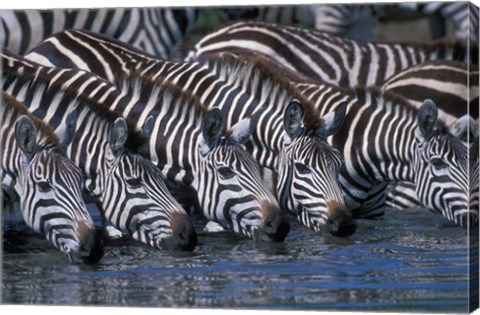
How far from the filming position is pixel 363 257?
9.07 m

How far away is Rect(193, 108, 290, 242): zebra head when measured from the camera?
9.27 meters

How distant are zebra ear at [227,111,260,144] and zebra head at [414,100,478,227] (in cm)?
109

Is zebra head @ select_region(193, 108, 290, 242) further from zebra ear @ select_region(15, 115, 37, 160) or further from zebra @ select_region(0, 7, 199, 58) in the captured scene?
zebra ear @ select_region(15, 115, 37, 160)

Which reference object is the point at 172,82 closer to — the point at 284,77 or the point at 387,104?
the point at 284,77

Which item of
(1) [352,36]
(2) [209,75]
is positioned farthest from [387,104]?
(2) [209,75]

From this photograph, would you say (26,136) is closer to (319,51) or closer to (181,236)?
(181,236)

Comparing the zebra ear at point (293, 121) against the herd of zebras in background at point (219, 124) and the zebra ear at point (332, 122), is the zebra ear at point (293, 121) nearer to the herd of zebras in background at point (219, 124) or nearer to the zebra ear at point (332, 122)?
the herd of zebras in background at point (219, 124)

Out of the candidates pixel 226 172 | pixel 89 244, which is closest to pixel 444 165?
pixel 226 172

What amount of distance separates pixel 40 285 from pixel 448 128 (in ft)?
9.64

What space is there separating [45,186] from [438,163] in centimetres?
263

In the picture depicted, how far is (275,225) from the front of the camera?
30.3ft

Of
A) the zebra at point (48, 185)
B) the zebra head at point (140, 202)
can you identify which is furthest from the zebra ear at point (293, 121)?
the zebra at point (48, 185)

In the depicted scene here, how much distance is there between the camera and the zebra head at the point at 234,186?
9273 millimetres

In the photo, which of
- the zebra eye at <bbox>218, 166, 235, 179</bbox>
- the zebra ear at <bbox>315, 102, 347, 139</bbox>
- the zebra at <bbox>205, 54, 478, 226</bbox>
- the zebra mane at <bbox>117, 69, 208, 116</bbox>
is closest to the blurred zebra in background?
the zebra at <bbox>205, 54, 478, 226</bbox>
